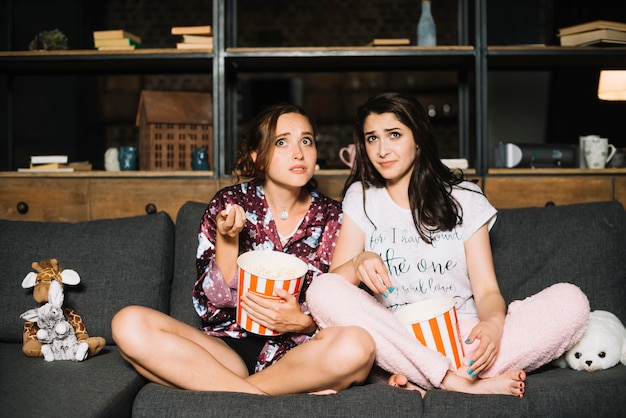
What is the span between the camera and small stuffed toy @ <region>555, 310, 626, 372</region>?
5.27 feet

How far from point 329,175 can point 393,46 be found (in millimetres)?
606

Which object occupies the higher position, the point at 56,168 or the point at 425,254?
the point at 56,168

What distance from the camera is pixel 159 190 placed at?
7.98 feet

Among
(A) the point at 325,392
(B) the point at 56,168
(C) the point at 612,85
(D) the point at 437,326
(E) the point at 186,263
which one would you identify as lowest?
(A) the point at 325,392

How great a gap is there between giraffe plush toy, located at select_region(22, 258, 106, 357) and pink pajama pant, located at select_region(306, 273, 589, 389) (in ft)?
2.14

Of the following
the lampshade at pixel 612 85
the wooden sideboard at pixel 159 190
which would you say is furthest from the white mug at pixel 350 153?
the lampshade at pixel 612 85

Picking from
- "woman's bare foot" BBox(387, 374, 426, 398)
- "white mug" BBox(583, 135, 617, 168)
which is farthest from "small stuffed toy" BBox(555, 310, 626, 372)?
"white mug" BBox(583, 135, 617, 168)

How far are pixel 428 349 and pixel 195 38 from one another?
164 cm

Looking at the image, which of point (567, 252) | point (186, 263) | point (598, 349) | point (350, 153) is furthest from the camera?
point (350, 153)

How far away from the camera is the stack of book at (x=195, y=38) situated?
2510 mm

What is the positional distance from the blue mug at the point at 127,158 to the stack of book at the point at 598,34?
1.82 m

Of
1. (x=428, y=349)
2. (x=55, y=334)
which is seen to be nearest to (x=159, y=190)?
(x=55, y=334)

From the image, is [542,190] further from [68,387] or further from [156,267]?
[68,387]

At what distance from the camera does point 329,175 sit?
2391 mm
